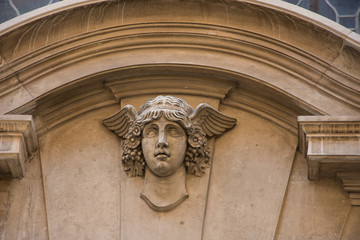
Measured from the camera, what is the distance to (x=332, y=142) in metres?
6.97

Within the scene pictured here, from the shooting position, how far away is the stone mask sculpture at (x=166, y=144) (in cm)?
720

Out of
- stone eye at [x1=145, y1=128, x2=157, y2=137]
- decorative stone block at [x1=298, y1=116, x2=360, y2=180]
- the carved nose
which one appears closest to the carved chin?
the carved nose

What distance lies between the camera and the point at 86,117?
777 centimetres

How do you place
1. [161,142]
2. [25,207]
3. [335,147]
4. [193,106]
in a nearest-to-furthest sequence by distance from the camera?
[335,147], [161,142], [25,207], [193,106]

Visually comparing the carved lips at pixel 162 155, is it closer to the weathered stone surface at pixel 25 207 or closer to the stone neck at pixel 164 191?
the stone neck at pixel 164 191

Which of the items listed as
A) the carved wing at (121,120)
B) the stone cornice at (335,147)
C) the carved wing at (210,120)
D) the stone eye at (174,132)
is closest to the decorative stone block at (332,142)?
the stone cornice at (335,147)

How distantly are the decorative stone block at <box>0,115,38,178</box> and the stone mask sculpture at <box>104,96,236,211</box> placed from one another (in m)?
0.81

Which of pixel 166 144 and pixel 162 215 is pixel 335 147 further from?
pixel 162 215

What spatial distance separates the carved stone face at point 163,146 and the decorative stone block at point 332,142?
993 millimetres

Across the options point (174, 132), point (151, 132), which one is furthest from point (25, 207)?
point (174, 132)

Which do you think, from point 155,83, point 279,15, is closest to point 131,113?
point 155,83

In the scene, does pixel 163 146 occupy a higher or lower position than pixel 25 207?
higher

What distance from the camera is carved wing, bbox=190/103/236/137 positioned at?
746 centimetres

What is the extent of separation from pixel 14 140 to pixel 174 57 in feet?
5.14
